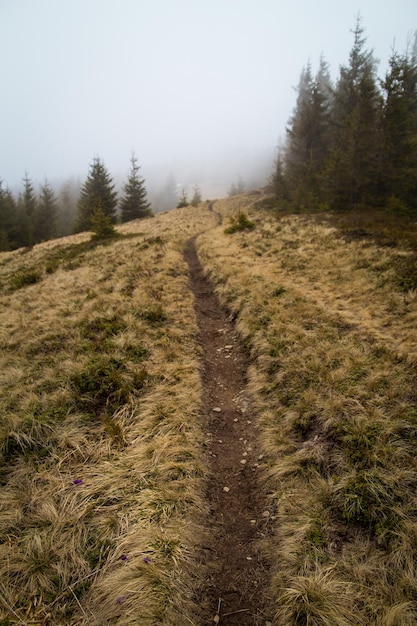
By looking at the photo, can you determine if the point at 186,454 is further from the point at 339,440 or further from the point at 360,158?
the point at 360,158

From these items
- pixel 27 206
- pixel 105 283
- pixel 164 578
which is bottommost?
pixel 164 578

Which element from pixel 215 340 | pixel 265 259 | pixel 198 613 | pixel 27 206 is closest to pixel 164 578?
pixel 198 613

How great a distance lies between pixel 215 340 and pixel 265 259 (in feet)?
22.5

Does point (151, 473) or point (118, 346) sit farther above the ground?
point (118, 346)

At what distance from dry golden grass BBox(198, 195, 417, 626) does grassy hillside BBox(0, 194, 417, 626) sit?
2cm

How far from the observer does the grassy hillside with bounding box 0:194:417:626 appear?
10.8 feet

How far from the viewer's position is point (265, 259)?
565 inches

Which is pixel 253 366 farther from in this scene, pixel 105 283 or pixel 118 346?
pixel 105 283

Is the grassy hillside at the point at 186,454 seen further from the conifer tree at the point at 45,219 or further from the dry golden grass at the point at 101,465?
the conifer tree at the point at 45,219

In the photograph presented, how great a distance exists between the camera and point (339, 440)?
4.80 m

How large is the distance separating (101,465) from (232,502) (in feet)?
7.09

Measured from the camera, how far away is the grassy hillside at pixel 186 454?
3.29 meters

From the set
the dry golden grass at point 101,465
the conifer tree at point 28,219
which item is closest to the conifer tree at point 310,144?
the dry golden grass at point 101,465

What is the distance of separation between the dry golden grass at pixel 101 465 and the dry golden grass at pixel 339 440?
129 cm
